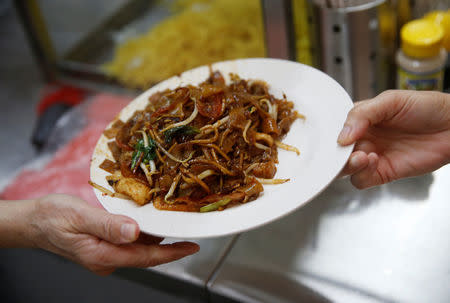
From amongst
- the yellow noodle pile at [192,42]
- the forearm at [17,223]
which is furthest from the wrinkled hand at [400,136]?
the yellow noodle pile at [192,42]

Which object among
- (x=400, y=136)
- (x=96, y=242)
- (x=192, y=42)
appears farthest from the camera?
(x=192, y=42)

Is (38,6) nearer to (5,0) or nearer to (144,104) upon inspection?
(5,0)

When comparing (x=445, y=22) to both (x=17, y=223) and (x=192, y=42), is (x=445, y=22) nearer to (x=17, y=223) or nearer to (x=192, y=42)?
(x=192, y=42)

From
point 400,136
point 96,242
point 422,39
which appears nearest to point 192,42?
point 422,39

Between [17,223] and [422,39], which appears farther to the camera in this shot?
[422,39]

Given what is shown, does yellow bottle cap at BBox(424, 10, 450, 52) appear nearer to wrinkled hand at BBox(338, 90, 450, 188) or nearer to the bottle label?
the bottle label

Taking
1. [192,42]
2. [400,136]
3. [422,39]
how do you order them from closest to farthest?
[400,136]
[422,39]
[192,42]
